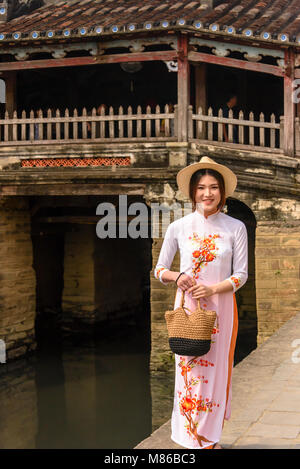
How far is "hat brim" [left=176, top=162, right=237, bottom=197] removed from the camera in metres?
4.27

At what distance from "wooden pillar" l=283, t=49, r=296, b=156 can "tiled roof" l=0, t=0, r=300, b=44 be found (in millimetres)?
457

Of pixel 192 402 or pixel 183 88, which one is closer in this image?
pixel 192 402

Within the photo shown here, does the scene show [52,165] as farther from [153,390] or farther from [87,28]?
[153,390]

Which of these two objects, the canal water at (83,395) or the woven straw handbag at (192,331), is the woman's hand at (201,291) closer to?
the woven straw handbag at (192,331)

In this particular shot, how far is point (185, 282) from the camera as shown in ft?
13.5

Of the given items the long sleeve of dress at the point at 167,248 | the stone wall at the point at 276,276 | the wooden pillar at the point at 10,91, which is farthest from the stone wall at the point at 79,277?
the long sleeve of dress at the point at 167,248

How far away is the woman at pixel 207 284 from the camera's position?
4.08 meters

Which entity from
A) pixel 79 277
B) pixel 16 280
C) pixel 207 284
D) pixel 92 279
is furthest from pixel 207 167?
pixel 79 277

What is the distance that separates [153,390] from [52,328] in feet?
16.5

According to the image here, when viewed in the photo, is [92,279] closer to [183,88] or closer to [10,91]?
[10,91]

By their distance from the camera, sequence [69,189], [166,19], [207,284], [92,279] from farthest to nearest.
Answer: [92,279], [69,189], [166,19], [207,284]

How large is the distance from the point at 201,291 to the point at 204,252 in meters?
0.29

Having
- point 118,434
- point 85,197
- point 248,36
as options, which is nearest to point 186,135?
point 248,36

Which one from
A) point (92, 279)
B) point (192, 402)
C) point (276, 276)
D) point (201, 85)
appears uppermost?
point (201, 85)
